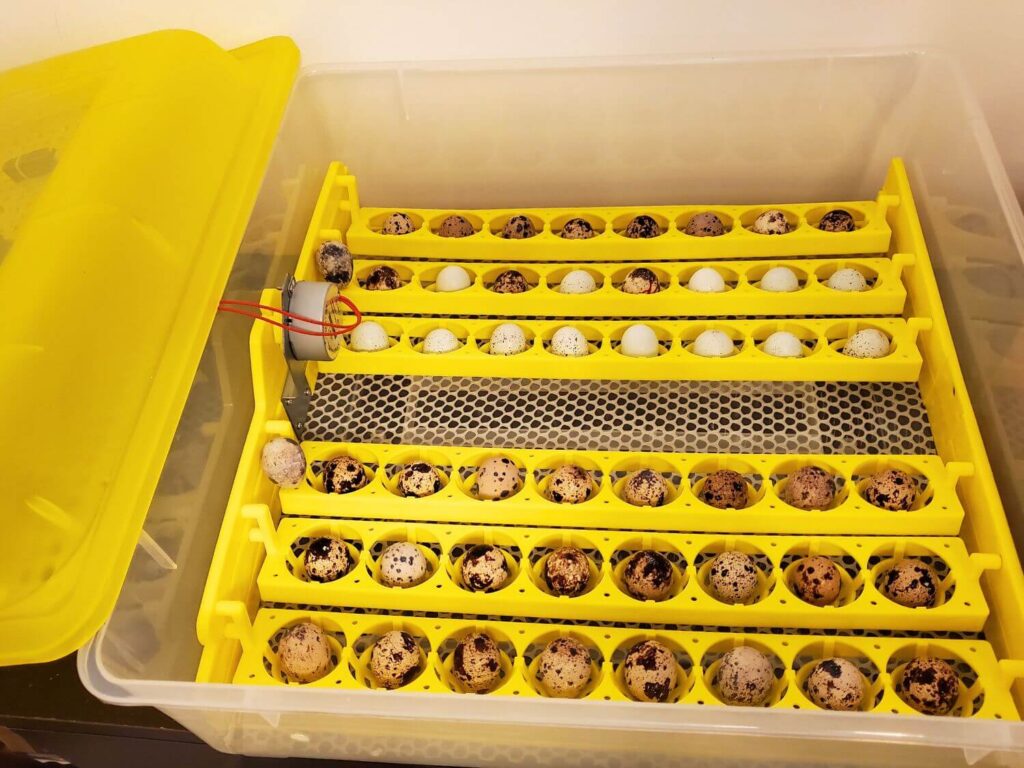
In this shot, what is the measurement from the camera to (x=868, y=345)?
119cm

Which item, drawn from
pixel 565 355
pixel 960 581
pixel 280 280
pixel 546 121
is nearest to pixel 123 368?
pixel 280 280

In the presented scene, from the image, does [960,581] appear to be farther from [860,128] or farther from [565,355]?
[860,128]

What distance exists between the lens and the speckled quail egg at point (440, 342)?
4.08 feet

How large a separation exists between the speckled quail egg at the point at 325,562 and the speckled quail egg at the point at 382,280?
0.44 metres

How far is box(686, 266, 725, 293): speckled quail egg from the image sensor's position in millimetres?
1282

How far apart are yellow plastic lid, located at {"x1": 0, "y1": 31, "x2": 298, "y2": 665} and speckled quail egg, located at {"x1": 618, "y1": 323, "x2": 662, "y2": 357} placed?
1.76 ft

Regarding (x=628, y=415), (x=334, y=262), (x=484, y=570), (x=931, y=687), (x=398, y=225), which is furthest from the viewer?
(x=398, y=225)

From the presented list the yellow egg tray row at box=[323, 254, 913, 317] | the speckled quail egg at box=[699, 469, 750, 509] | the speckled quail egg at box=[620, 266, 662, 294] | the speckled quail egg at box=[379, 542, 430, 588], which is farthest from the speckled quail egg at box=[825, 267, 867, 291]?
the speckled quail egg at box=[379, 542, 430, 588]

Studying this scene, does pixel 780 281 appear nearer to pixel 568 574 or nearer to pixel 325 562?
pixel 568 574

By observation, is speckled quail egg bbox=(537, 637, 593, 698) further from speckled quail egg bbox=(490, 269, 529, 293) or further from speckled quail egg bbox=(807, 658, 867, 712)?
speckled quail egg bbox=(490, 269, 529, 293)

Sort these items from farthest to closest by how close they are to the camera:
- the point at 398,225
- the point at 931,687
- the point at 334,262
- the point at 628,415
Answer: the point at 398,225
the point at 334,262
the point at 628,415
the point at 931,687

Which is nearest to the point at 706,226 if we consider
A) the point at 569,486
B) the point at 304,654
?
the point at 569,486

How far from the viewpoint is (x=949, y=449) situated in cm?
112

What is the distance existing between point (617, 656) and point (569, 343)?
1.44 ft
